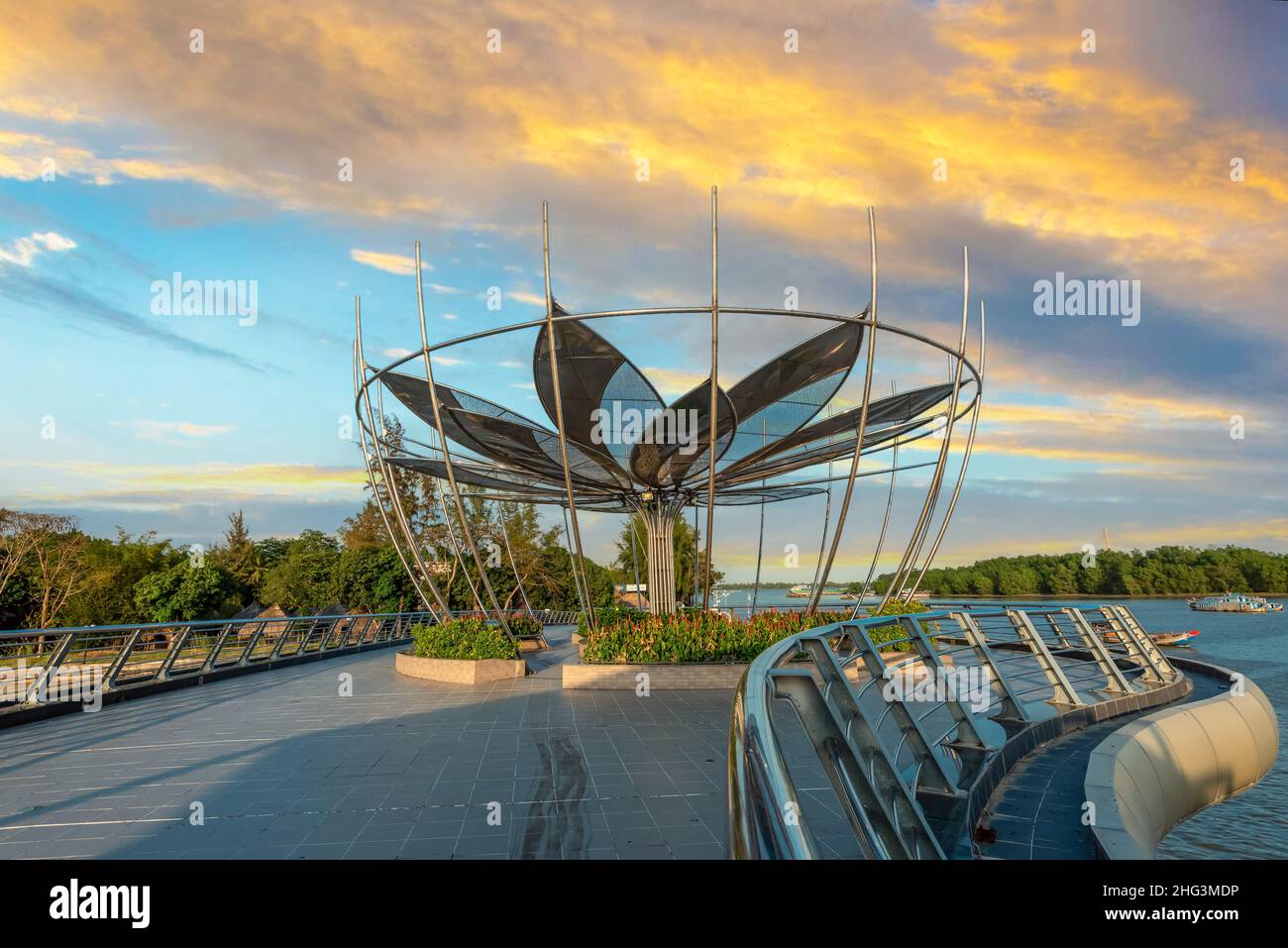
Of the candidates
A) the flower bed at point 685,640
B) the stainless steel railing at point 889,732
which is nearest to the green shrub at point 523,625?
the flower bed at point 685,640

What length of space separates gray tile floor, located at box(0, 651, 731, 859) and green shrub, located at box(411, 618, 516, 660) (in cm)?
254

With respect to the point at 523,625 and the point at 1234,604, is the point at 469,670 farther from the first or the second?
the point at 1234,604

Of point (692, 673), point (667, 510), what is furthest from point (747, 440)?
point (692, 673)

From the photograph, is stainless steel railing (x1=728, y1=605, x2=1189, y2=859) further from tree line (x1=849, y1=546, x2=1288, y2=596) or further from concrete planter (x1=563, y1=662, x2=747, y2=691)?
tree line (x1=849, y1=546, x2=1288, y2=596)

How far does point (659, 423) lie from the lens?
15.4m

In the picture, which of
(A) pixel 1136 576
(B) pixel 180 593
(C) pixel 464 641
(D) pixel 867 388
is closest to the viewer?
(D) pixel 867 388

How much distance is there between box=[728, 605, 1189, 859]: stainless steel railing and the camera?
188 centimetres

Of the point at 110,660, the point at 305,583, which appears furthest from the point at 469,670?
the point at 305,583

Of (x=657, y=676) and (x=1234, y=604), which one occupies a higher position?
(x=657, y=676)

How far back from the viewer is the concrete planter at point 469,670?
45.9 feet

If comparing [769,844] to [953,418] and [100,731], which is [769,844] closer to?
[100,731]

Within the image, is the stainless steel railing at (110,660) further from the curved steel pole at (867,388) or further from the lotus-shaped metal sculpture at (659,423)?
the curved steel pole at (867,388)

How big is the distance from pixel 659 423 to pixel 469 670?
20.3 ft

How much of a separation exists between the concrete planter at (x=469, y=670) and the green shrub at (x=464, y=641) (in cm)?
21
